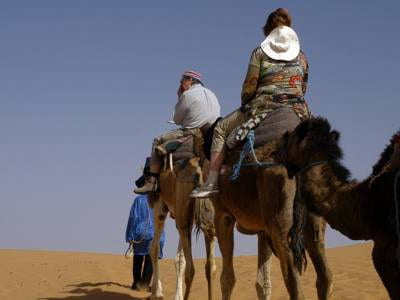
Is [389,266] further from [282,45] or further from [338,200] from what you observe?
[282,45]

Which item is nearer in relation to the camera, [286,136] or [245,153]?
[286,136]

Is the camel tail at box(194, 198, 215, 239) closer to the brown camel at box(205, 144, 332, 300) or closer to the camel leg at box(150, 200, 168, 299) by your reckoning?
the brown camel at box(205, 144, 332, 300)

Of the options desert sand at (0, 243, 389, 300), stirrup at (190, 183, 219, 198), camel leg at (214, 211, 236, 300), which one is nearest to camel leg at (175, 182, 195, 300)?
camel leg at (214, 211, 236, 300)

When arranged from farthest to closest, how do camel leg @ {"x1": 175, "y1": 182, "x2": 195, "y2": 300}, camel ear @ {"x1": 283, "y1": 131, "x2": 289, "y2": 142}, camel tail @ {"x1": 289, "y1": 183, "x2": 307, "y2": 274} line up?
1. camel leg @ {"x1": 175, "y1": 182, "x2": 195, "y2": 300}
2. camel ear @ {"x1": 283, "y1": 131, "x2": 289, "y2": 142}
3. camel tail @ {"x1": 289, "y1": 183, "x2": 307, "y2": 274}

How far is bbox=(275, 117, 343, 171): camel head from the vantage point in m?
4.98

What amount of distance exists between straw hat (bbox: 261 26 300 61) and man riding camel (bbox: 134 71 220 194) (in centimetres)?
255

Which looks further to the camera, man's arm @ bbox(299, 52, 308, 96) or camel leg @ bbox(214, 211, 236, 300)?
camel leg @ bbox(214, 211, 236, 300)

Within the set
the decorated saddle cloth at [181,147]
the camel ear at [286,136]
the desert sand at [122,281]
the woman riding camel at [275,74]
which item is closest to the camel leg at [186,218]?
the decorated saddle cloth at [181,147]

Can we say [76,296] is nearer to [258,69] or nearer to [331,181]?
[258,69]

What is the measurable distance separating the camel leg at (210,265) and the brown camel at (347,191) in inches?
130

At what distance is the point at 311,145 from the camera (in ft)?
16.6

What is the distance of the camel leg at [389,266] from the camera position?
406 cm

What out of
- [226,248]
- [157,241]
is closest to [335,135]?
[226,248]

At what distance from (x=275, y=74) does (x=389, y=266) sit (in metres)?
2.67
